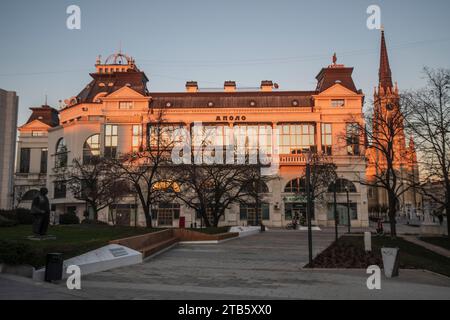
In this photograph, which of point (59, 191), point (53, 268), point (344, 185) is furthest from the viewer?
point (59, 191)

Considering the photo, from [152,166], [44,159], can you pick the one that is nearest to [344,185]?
[152,166]

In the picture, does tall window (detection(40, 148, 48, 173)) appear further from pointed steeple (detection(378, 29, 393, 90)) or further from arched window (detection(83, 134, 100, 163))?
pointed steeple (detection(378, 29, 393, 90))

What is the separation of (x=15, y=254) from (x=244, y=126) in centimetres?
5230

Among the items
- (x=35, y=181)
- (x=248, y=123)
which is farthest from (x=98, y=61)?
(x=248, y=123)

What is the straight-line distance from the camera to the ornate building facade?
60.2 meters

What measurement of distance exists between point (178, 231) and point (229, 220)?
33.1 meters

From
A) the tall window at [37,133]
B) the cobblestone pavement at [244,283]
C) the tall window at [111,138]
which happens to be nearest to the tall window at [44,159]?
the tall window at [37,133]

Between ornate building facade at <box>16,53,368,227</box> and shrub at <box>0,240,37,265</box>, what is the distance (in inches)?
1799

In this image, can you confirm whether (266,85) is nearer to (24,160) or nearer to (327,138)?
(327,138)

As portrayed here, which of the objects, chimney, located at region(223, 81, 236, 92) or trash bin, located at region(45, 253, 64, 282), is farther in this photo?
chimney, located at region(223, 81, 236, 92)

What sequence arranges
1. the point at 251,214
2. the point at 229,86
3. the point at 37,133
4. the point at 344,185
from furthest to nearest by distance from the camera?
the point at 37,133 < the point at 229,86 < the point at 251,214 < the point at 344,185

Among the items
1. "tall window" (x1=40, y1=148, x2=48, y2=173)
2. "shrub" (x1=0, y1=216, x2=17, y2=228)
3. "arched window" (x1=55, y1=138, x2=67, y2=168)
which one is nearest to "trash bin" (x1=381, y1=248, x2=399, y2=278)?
"shrub" (x1=0, y1=216, x2=17, y2=228)

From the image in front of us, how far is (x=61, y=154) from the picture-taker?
219ft

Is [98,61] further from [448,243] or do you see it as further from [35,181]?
[448,243]
